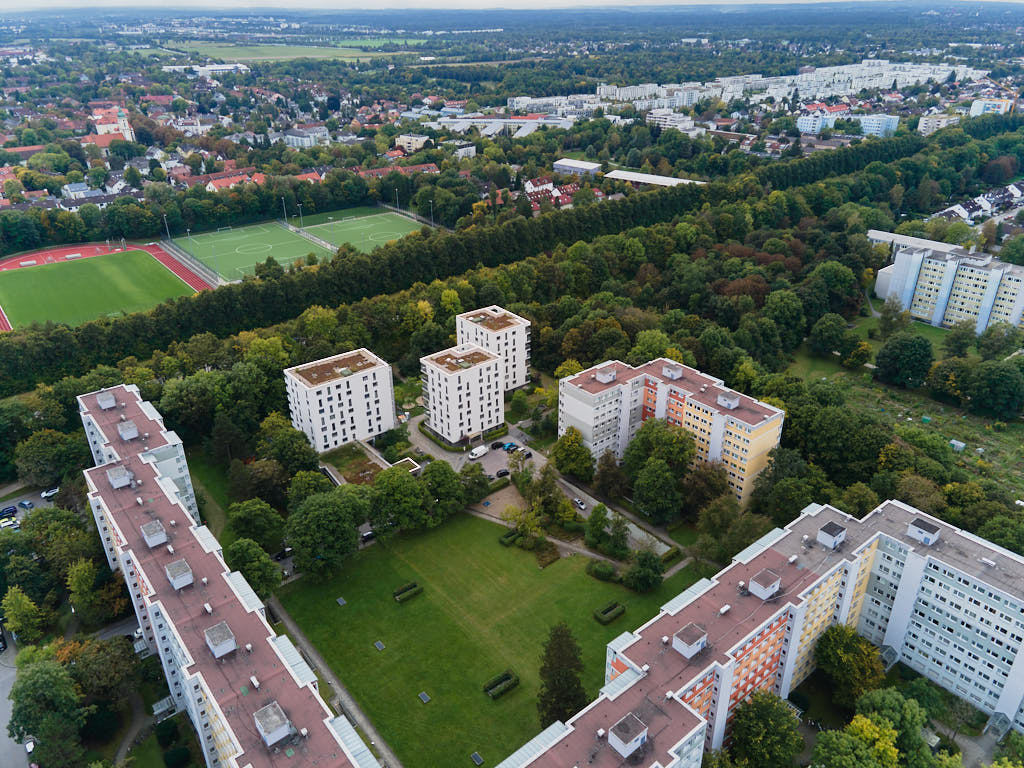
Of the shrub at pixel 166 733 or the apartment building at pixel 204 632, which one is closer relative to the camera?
the apartment building at pixel 204 632

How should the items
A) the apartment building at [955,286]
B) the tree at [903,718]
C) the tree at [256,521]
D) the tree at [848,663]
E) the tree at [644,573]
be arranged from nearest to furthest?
1. the tree at [903,718]
2. the tree at [848,663]
3. the tree at [644,573]
4. the tree at [256,521]
5. the apartment building at [955,286]

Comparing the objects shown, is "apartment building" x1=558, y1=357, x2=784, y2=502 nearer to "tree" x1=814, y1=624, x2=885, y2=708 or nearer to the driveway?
"tree" x1=814, y1=624, x2=885, y2=708

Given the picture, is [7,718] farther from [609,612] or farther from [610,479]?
[610,479]

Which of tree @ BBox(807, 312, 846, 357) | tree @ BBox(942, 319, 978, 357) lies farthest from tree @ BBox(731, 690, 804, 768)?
tree @ BBox(942, 319, 978, 357)

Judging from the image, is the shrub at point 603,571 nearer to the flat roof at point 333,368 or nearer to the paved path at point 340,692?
the paved path at point 340,692

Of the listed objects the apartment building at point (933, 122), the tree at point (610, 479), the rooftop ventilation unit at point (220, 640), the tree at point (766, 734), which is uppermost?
the apartment building at point (933, 122)

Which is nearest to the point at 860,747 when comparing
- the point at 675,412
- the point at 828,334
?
the point at 675,412

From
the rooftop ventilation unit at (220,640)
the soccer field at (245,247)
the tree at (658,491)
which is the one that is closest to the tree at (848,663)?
the tree at (658,491)
